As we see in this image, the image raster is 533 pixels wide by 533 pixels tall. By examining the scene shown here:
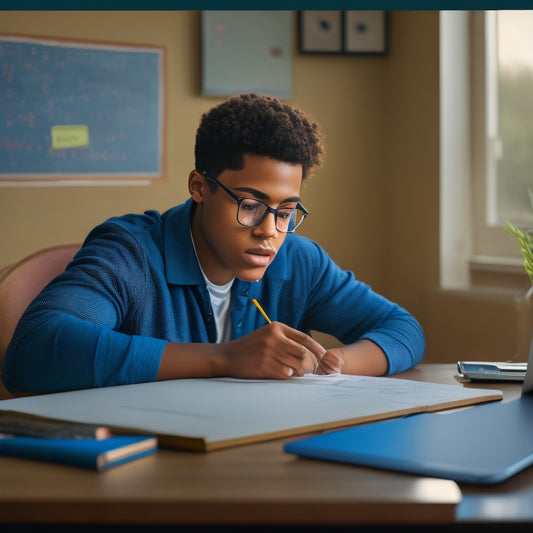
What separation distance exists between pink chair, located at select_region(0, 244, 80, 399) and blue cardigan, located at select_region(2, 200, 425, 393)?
0.25m

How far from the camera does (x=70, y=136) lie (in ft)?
10.1

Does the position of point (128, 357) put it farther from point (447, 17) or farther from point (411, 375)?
point (447, 17)

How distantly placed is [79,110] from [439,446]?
2.58m

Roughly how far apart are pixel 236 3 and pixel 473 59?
1.94m

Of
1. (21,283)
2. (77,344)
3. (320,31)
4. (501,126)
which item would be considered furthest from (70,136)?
(77,344)

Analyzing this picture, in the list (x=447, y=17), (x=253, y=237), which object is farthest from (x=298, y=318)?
(x=447, y=17)

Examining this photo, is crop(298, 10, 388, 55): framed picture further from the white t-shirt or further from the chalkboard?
the white t-shirt

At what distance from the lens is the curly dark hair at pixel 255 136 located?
57.2 inches

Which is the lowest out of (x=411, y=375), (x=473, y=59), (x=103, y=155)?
(x=411, y=375)

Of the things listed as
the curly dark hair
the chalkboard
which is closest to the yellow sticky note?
the chalkboard

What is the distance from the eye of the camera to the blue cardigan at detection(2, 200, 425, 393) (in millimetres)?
1114

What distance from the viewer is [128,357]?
1102mm

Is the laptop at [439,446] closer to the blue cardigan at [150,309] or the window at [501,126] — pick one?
the blue cardigan at [150,309]

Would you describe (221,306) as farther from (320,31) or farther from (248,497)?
(320,31)
